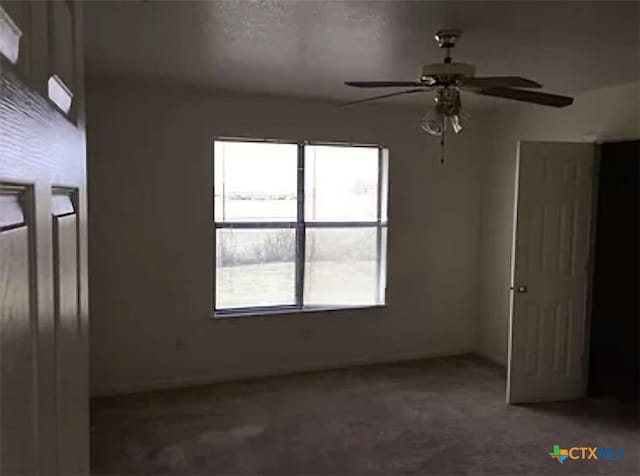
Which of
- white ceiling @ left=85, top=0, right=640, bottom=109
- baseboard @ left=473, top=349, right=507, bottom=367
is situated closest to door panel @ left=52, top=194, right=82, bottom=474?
white ceiling @ left=85, top=0, right=640, bottom=109

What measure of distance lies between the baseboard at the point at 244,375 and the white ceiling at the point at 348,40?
2.44 meters

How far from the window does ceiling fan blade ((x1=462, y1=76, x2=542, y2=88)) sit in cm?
243

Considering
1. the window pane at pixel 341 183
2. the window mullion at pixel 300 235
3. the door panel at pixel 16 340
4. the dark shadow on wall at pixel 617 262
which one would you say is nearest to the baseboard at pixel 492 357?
the dark shadow on wall at pixel 617 262

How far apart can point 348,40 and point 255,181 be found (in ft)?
6.66

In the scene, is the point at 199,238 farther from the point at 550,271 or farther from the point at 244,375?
the point at 550,271

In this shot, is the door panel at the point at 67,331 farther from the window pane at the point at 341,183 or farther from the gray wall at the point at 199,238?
the window pane at the point at 341,183

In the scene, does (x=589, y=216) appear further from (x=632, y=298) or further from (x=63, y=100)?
(x=63, y=100)

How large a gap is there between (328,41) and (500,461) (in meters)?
2.68

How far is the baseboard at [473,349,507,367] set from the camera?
5288 mm

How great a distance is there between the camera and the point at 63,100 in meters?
0.86

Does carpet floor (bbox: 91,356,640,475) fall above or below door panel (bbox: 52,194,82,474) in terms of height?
below

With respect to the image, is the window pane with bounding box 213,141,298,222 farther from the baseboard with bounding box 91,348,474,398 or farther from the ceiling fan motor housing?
the ceiling fan motor housing

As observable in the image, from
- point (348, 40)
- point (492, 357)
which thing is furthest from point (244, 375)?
point (348, 40)

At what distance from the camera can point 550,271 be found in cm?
429
